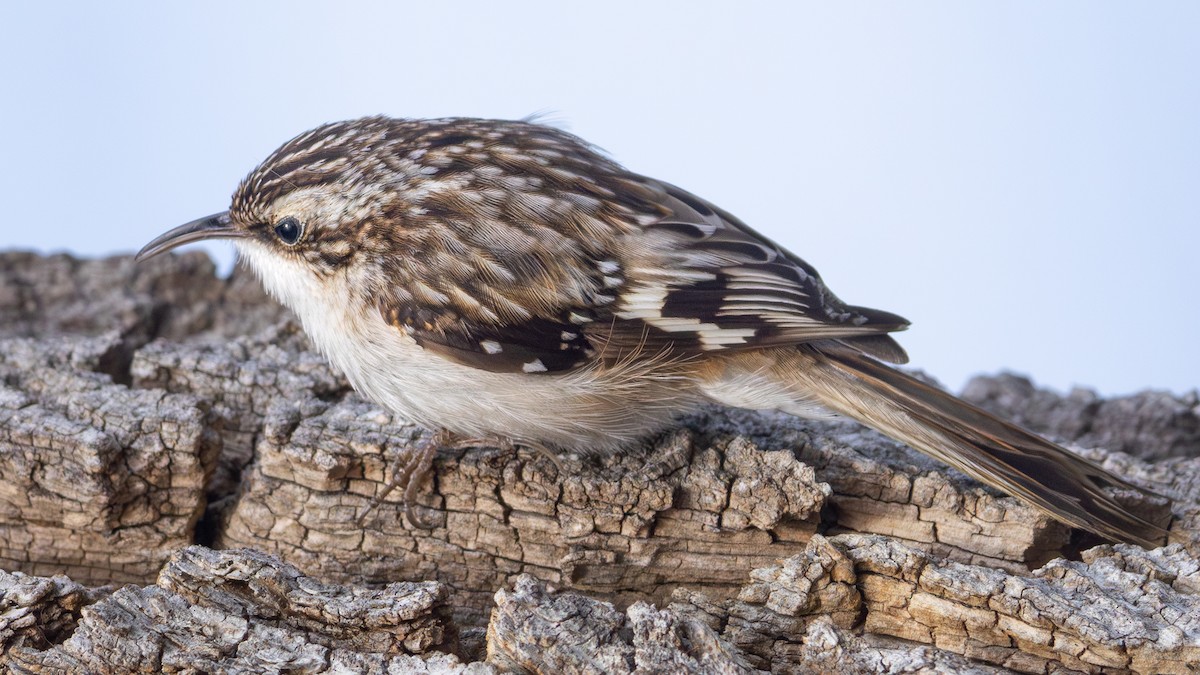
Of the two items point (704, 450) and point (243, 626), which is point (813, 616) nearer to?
point (704, 450)

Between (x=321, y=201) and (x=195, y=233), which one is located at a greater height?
(x=321, y=201)

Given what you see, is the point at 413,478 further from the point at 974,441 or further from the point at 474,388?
the point at 974,441

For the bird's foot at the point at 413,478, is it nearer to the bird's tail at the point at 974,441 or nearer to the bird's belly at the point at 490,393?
the bird's belly at the point at 490,393

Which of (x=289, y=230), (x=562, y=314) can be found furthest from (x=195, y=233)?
(x=562, y=314)

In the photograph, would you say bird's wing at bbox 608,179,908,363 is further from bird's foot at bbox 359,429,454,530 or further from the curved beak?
the curved beak

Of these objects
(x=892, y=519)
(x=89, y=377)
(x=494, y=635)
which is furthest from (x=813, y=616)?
(x=89, y=377)

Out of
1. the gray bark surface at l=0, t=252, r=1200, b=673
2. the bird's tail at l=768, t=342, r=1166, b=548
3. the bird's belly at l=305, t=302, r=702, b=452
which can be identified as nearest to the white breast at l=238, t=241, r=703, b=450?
the bird's belly at l=305, t=302, r=702, b=452

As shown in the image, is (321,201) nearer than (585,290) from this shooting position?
No

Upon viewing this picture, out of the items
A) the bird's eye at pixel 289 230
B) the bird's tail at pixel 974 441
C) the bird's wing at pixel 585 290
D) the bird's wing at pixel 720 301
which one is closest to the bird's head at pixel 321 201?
the bird's eye at pixel 289 230
